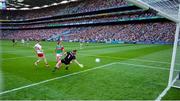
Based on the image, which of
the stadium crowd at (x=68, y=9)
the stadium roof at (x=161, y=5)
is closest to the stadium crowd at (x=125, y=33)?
the stadium crowd at (x=68, y=9)

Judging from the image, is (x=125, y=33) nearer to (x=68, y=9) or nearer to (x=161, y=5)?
(x=68, y=9)

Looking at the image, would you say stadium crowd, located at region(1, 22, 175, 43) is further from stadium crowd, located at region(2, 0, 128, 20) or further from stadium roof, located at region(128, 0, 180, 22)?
stadium roof, located at region(128, 0, 180, 22)

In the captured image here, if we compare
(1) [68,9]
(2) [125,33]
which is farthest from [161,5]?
(1) [68,9]

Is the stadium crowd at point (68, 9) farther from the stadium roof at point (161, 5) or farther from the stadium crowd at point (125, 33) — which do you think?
the stadium roof at point (161, 5)

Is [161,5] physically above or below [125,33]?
above

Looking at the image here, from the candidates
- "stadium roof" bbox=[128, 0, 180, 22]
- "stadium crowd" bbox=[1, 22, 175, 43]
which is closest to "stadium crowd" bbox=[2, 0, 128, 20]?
"stadium crowd" bbox=[1, 22, 175, 43]

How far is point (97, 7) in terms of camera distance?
64938 mm

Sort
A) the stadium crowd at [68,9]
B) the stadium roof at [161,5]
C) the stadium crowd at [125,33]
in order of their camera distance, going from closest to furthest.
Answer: the stadium roof at [161,5], the stadium crowd at [125,33], the stadium crowd at [68,9]

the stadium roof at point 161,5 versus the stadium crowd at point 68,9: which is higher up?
the stadium crowd at point 68,9

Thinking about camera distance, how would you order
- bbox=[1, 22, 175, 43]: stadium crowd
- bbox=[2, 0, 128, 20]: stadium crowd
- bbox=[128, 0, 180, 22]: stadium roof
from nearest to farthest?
bbox=[128, 0, 180, 22]: stadium roof, bbox=[1, 22, 175, 43]: stadium crowd, bbox=[2, 0, 128, 20]: stadium crowd

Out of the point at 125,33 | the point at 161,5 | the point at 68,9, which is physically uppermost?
the point at 68,9

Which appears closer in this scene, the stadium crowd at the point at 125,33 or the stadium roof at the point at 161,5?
the stadium roof at the point at 161,5

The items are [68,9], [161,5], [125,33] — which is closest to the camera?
[161,5]

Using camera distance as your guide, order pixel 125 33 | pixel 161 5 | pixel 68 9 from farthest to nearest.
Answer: pixel 68 9 → pixel 125 33 → pixel 161 5
